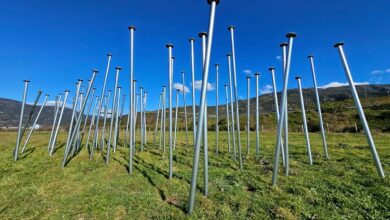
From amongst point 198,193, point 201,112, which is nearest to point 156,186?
point 198,193

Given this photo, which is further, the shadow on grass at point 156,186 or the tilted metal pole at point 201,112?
the shadow on grass at point 156,186

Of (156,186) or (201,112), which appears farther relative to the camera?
(156,186)

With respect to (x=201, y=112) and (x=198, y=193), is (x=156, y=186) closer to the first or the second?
(x=198, y=193)

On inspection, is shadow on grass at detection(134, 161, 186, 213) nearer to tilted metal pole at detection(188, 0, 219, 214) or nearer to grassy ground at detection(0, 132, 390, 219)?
grassy ground at detection(0, 132, 390, 219)

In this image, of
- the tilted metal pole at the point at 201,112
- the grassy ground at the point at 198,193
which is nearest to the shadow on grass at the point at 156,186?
the grassy ground at the point at 198,193

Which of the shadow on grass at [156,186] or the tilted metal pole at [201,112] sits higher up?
the tilted metal pole at [201,112]

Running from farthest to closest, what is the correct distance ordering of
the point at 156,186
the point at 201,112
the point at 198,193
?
the point at 156,186 → the point at 198,193 → the point at 201,112

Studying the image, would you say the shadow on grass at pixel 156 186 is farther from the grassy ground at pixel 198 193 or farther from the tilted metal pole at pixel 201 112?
the tilted metal pole at pixel 201 112

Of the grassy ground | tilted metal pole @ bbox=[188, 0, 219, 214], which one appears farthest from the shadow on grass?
tilted metal pole @ bbox=[188, 0, 219, 214]

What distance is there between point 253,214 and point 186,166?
568cm

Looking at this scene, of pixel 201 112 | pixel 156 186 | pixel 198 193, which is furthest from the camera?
→ pixel 156 186

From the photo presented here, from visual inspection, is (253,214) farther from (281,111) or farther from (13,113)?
(13,113)

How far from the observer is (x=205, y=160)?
6.82 m

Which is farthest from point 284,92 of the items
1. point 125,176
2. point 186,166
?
point 125,176
